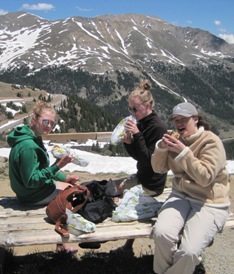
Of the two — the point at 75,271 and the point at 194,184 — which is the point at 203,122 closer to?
the point at 194,184

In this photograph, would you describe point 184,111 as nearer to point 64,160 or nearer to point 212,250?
point 64,160

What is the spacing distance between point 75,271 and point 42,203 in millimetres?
1074

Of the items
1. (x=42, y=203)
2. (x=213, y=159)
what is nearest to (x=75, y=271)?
(x=42, y=203)

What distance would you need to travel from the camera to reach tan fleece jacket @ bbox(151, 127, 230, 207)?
4.57 metres

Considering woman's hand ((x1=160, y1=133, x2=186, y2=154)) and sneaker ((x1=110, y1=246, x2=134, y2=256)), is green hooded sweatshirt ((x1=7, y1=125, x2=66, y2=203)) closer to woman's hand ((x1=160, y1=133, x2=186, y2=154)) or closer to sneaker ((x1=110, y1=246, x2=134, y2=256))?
sneaker ((x1=110, y1=246, x2=134, y2=256))

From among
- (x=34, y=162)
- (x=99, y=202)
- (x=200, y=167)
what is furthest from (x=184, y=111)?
(x=34, y=162)

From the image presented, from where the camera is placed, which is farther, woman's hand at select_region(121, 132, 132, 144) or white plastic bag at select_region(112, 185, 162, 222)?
woman's hand at select_region(121, 132, 132, 144)

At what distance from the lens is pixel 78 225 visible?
4.66 m

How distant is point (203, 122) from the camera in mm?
5090

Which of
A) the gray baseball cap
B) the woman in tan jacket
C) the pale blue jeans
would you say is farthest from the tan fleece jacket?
the gray baseball cap

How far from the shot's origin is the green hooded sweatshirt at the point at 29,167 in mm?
5152

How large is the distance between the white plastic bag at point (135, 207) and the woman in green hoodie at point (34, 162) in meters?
0.98

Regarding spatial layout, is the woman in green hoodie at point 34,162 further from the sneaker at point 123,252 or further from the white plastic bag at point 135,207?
the sneaker at point 123,252

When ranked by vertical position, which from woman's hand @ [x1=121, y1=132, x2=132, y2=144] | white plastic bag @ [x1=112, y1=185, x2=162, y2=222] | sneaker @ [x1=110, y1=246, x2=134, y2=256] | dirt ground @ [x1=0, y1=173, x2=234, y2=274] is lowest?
dirt ground @ [x1=0, y1=173, x2=234, y2=274]
